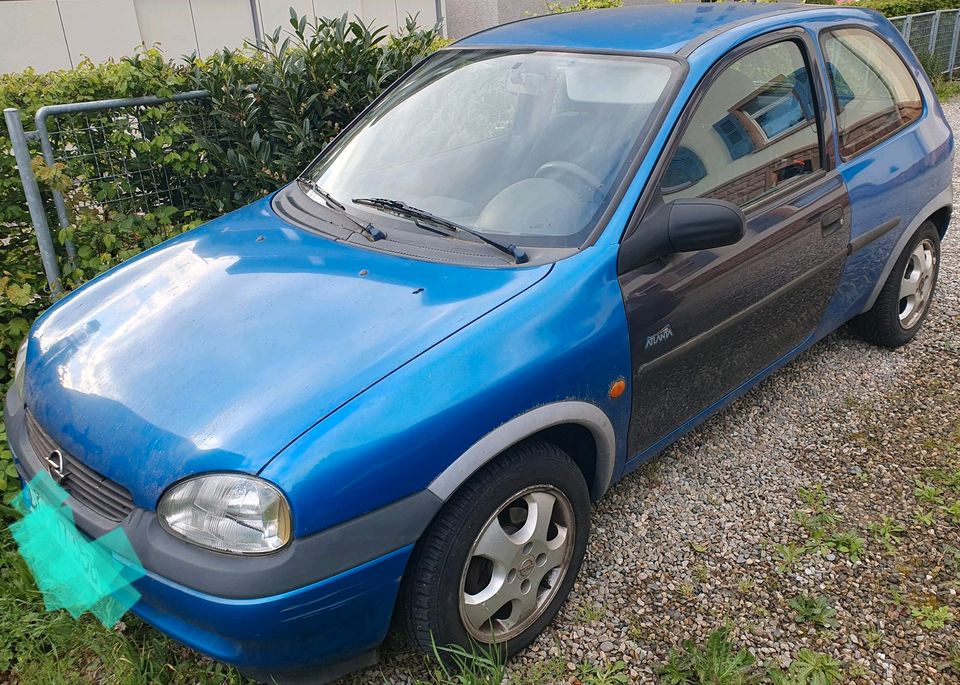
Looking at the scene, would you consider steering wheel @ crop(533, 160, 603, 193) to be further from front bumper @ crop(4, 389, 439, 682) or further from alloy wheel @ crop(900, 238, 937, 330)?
alloy wheel @ crop(900, 238, 937, 330)

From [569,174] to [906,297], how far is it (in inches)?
97.5

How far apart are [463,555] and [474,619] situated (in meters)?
0.27

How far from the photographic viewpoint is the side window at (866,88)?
11.0 feet

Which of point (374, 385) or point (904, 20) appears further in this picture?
point (904, 20)

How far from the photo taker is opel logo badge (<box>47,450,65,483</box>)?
→ 7.09 feet

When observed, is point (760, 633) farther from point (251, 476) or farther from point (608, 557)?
point (251, 476)

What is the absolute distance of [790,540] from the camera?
9.36 ft

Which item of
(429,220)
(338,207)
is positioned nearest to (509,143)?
(429,220)

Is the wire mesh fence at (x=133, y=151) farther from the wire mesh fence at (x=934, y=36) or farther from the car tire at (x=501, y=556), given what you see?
the wire mesh fence at (x=934, y=36)

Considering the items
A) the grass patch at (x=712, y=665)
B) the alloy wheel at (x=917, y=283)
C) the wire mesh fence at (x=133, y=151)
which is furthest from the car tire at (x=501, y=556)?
the wire mesh fence at (x=133, y=151)

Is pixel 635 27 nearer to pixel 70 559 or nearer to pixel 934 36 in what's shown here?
pixel 70 559

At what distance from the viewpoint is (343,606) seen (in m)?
1.90

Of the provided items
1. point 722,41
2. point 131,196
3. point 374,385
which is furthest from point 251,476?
point 131,196

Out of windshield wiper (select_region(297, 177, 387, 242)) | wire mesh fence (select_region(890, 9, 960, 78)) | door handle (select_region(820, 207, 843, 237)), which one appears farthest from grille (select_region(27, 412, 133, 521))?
wire mesh fence (select_region(890, 9, 960, 78))
